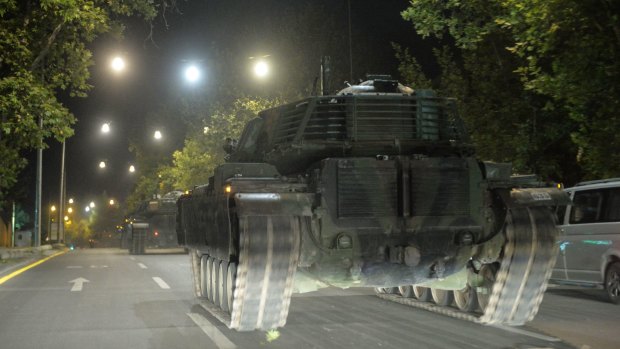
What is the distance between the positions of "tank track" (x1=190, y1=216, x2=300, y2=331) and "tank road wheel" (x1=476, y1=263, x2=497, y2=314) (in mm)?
2733

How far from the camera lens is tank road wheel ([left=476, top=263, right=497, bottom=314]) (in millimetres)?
9133

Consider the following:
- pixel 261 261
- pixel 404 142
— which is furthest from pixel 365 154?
pixel 261 261

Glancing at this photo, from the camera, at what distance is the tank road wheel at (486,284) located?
9133 millimetres

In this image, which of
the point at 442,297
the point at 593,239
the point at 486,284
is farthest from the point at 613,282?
the point at 486,284

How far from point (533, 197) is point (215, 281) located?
486 cm

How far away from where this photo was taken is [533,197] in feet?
28.7

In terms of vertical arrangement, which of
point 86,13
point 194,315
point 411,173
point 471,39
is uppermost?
point 86,13

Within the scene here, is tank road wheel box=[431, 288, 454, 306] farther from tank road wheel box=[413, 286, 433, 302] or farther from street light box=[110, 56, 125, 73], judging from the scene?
street light box=[110, 56, 125, 73]

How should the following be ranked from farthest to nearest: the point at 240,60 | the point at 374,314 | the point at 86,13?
the point at 240,60 < the point at 86,13 < the point at 374,314

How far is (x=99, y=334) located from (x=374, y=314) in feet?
12.6

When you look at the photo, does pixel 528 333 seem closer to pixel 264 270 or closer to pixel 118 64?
pixel 264 270

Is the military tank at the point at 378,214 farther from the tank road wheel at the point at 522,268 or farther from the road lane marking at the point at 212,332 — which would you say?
the road lane marking at the point at 212,332

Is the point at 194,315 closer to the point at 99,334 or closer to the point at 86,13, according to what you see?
the point at 99,334

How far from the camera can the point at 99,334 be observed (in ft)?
28.7
